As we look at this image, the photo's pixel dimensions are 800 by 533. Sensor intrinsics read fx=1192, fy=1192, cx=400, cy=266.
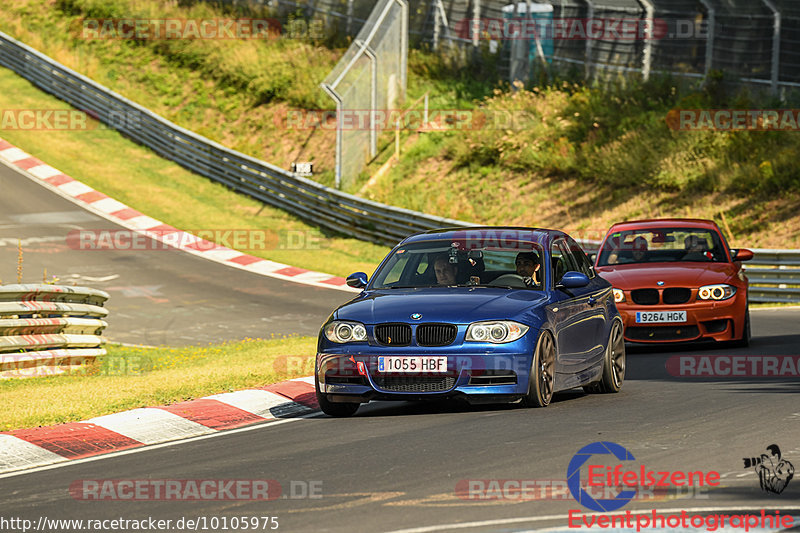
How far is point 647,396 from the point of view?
10836 millimetres

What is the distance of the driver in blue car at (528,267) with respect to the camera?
10.6 meters

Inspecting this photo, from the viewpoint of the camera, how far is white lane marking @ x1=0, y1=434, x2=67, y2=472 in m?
8.40

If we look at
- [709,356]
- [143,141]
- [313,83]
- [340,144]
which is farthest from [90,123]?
[709,356]

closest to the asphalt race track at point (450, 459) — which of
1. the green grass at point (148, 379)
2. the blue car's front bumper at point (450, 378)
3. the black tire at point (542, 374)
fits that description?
the black tire at point (542, 374)

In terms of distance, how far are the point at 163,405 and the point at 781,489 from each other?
588cm

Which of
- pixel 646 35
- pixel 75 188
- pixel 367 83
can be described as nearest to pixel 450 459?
pixel 646 35

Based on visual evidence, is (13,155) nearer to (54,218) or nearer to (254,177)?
(54,218)

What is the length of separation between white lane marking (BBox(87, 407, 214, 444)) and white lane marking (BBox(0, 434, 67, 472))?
2.56 feet

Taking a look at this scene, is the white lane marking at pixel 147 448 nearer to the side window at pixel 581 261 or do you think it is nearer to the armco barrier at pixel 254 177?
the side window at pixel 581 261

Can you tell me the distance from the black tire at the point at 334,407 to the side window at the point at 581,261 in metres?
2.79

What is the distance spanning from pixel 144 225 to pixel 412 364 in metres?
22.1

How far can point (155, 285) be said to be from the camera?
23.9 m

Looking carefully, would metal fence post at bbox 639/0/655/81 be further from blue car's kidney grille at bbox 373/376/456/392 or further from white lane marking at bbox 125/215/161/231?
blue car's kidney grille at bbox 373/376/456/392

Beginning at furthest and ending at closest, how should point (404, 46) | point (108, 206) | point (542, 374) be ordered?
point (404, 46), point (108, 206), point (542, 374)
